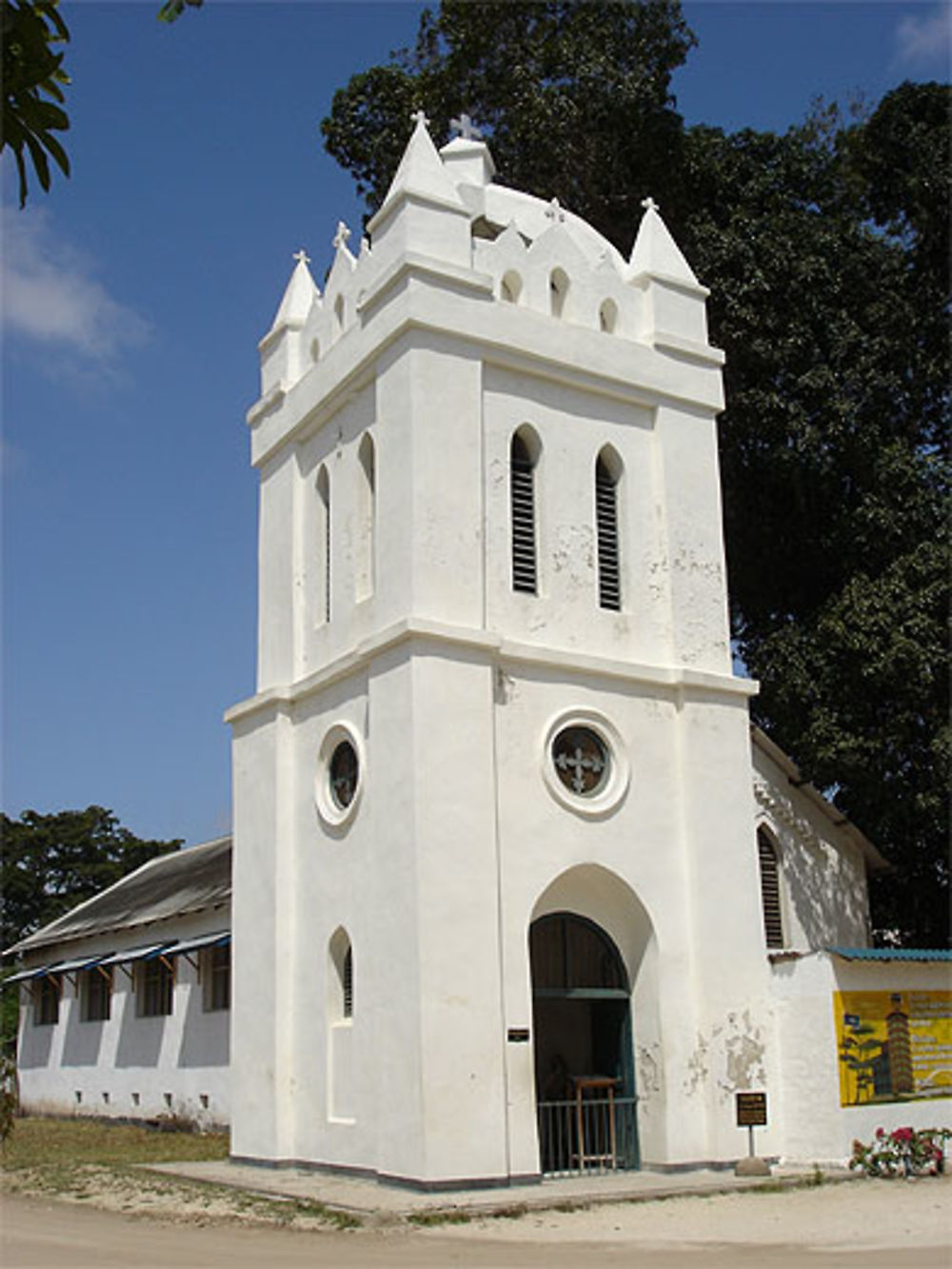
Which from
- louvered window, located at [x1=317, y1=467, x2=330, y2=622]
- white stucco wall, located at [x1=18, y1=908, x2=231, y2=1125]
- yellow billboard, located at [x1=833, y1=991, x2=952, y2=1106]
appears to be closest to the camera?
yellow billboard, located at [x1=833, y1=991, x2=952, y2=1106]

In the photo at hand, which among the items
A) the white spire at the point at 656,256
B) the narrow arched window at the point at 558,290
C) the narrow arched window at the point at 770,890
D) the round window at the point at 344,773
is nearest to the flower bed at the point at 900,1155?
the narrow arched window at the point at 770,890

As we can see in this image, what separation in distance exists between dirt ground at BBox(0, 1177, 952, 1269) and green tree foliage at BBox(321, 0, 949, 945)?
8915 millimetres

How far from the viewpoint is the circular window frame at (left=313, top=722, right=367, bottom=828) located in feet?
55.4

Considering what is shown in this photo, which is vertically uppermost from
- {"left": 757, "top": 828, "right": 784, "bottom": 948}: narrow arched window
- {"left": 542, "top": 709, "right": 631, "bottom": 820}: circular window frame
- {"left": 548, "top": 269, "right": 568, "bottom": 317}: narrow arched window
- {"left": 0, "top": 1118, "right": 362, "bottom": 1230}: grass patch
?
{"left": 548, "top": 269, "right": 568, "bottom": 317}: narrow arched window

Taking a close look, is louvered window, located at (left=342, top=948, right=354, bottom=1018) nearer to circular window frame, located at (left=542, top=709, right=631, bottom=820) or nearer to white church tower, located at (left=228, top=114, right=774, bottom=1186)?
white church tower, located at (left=228, top=114, right=774, bottom=1186)

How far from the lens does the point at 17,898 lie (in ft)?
180

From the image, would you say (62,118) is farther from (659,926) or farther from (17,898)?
(17,898)

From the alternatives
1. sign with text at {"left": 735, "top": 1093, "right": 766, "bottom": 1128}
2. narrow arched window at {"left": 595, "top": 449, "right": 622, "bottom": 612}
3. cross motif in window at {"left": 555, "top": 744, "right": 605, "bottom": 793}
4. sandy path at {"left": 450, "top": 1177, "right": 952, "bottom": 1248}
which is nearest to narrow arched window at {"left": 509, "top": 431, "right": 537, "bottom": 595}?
narrow arched window at {"left": 595, "top": 449, "right": 622, "bottom": 612}

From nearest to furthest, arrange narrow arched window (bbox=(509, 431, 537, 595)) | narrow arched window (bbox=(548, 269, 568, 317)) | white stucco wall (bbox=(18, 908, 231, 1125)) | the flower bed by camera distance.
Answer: the flower bed
narrow arched window (bbox=(509, 431, 537, 595))
narrow arched window (bbox=(548, 269, 568, 317))
white stucco wall (bbox=(18, 908, 231, 1125))

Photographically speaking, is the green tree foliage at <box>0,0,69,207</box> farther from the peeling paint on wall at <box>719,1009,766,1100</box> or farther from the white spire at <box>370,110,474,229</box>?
the peeling paint on wall at <box>719,1009,766,1100</box>

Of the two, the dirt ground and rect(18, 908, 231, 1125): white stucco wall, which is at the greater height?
rect(18, 908, 231, 1125): white stucco wall

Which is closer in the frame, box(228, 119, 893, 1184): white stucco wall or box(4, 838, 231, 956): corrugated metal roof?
box(228, 119, 893, 1184): white stucco wall

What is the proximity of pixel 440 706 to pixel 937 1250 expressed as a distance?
7326 millimetres

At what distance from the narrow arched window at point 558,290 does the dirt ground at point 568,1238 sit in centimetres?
1124
